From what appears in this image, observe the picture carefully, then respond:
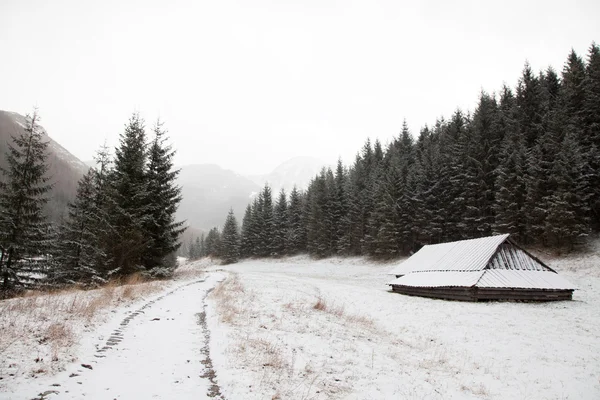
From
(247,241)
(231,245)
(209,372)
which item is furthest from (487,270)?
(231,245)

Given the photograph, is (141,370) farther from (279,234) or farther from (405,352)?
(279,234)

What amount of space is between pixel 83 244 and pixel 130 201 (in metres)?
4.80

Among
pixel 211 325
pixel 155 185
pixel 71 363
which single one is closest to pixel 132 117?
pixel 155 185

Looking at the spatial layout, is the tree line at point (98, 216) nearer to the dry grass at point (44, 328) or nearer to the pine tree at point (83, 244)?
the pine tree at point (83, 244)

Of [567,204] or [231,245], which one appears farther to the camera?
[231,245]

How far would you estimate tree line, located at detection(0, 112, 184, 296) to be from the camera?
68.7ft

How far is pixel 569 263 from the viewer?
104 feet

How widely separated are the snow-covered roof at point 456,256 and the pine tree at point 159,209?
871 inches

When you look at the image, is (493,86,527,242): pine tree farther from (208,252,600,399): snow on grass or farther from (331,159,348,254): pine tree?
(331,159,348,254): pine tree

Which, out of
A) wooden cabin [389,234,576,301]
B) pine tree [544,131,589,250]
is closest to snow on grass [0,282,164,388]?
wooden cabin [389,234,576,301]

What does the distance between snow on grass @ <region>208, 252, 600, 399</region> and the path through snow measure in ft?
1.72

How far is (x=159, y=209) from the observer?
26156 mm

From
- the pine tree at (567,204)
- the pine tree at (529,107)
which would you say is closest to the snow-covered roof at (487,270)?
the pine tree at (567,204)

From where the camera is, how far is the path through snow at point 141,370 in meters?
5.29
